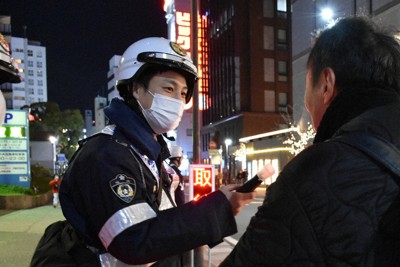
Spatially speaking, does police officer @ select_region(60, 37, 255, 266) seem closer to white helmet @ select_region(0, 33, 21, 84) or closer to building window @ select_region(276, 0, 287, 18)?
white helmet @ select_region(0, 33, 21, 84)

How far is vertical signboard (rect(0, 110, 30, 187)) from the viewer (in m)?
14.5

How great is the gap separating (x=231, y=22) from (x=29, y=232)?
41.4m

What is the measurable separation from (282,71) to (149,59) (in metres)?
43.9

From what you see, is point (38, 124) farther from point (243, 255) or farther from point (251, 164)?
point (243, 255)

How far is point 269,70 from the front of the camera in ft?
142

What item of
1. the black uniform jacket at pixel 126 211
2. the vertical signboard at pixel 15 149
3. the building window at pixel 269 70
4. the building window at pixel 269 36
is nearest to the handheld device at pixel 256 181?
the black uniform jacket at pixel 126 211

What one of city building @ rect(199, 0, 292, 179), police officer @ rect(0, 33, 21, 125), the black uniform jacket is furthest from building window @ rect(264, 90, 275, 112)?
the black uniform jacket

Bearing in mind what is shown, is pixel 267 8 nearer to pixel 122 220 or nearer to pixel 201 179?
pixel 201 179

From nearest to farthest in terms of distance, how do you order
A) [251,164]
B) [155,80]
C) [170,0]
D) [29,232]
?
1. [155,80]
2. [29,232]
3. [251,164]
4. [170,0]

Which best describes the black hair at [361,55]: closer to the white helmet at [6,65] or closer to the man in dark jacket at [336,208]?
the man in dark jacket at [336,208]

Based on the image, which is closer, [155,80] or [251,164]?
[155,80]

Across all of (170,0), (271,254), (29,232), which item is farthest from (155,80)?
→ (170,0)

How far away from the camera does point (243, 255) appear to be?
0.92 m

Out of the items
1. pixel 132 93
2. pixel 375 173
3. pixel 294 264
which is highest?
pixel 132 93
